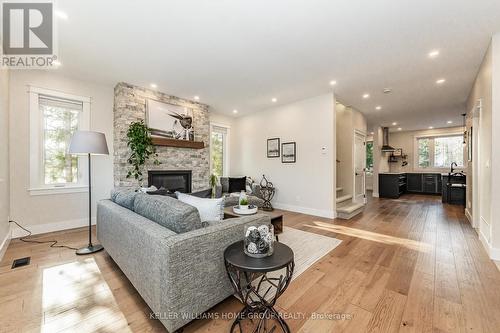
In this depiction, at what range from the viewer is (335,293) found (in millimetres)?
1883

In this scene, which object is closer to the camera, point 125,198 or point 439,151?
point 125,198

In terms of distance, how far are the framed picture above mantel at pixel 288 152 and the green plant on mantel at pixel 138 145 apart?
3233 millimetres

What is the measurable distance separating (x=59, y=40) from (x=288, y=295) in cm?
406

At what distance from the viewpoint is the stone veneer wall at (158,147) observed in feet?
13.4

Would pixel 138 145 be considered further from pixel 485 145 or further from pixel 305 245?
pixel 485 145

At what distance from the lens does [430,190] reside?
26.9 ft

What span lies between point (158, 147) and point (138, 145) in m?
0.56

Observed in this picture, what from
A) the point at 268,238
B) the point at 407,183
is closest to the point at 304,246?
the point at 268,238

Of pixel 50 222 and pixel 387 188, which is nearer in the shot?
pixel 50 222

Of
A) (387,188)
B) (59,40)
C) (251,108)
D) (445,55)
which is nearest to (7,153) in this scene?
(59,40)

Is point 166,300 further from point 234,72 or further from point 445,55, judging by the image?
point 445,55

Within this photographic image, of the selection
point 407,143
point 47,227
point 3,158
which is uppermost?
point 407,143

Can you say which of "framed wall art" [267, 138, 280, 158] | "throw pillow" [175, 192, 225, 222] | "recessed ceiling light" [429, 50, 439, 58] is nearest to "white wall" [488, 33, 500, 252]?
"recessed ceiling light" [429, 50, 439, 58]

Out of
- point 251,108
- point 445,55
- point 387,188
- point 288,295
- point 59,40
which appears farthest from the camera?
point 387,188
